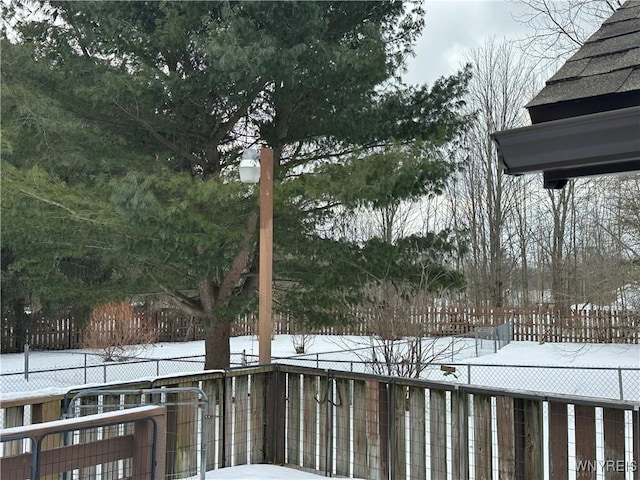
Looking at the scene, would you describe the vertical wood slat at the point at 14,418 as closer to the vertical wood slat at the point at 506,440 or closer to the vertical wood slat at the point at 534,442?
the vertical wood slat at the point at 506,440

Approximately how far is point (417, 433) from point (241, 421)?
161 cm

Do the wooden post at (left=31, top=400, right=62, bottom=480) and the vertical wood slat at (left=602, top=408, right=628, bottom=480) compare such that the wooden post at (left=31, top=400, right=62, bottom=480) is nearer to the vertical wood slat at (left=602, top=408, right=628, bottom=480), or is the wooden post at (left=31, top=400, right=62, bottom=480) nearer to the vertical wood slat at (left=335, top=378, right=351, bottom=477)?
the vertical wood slat at (left=335, top=378, right=351, bottom=477)

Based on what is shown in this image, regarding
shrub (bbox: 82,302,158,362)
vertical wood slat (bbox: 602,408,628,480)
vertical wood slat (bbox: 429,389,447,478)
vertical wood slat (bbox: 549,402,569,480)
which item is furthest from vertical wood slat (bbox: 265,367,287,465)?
shrub (bbox: 82,302,158,362)

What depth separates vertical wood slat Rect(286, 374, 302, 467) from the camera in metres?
5.06

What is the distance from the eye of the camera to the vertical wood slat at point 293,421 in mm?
5058

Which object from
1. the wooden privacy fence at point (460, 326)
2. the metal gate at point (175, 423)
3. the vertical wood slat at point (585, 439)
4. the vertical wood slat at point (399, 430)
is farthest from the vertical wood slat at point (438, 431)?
the wooden privacy fence at point (460, 326)

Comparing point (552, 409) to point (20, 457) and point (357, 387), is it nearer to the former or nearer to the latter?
point (357, 387)

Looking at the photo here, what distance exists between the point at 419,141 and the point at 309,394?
449 centimetres

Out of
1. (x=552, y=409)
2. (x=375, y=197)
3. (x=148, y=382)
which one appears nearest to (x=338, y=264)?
(x=375, y=197)

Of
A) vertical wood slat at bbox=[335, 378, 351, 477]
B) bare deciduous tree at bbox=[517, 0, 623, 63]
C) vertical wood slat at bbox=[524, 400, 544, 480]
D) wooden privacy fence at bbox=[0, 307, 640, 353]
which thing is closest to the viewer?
vertical wood slat at bbox=[524, 400, 544, 480]

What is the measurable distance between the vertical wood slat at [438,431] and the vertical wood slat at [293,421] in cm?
133

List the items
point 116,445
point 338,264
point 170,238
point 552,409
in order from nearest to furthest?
point 116,445
point 552,409
point 170,238
point 338,264

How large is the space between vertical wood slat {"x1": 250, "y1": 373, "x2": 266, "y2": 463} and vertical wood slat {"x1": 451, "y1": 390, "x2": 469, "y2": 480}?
1851 mm

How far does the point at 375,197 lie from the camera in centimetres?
771
